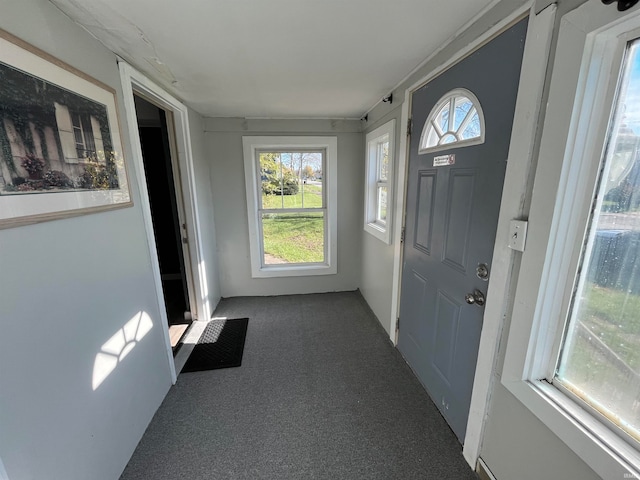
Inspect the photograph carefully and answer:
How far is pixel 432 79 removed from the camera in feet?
5.28

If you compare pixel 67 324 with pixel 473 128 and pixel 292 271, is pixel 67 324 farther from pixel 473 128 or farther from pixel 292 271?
pixel 292 271

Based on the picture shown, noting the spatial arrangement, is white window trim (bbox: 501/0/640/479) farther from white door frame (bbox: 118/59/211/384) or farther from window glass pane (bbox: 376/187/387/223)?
white door frame (bbox: 118/59/211/384)

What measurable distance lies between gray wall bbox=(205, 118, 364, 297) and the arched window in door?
1470 mm

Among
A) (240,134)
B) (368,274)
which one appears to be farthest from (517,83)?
(240,134)

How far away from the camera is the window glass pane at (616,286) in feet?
2.56

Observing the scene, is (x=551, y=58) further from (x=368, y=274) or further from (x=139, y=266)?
(x=368, y=274)

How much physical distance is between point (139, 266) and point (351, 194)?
2.36m

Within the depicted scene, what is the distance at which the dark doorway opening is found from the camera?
2.46 metres

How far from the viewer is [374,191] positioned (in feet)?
9.70

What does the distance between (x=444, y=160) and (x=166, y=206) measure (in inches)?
135

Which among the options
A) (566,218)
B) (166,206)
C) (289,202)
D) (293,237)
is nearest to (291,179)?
(289,202)

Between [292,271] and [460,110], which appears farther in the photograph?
[292,271]

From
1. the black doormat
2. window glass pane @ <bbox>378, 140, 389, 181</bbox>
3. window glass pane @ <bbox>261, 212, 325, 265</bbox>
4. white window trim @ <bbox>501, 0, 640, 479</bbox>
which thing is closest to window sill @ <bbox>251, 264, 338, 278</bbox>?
window glass pane @ <bbox>261, 212, 325, 265</bbox>

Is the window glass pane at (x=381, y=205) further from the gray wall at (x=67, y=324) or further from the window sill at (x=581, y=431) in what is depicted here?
the gray wall at (x=67, y=324)
